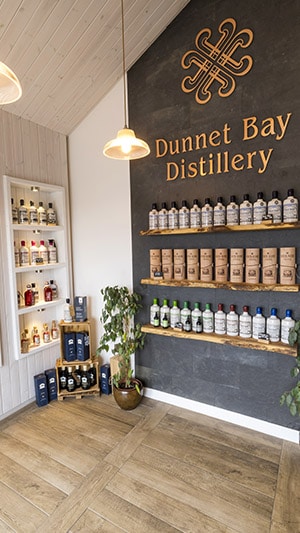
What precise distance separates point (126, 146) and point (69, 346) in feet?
6.29

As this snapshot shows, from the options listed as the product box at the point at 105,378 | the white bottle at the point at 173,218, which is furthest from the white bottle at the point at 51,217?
the product box at the point at 105,378

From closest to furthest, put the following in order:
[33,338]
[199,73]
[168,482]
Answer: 1. [168,482]
2. [199,73]
3. [33,338]

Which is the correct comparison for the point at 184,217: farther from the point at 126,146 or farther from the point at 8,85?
the point at 8,85

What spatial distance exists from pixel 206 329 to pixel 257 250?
0.72 metres

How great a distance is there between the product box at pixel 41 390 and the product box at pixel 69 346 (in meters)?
0.27

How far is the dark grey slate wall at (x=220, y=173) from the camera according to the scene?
191 centimetres

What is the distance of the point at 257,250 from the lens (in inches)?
78.5

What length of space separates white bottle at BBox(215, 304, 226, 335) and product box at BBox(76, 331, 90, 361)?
1.26 m

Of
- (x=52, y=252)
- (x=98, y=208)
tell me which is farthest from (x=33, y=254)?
(x=98, y=208)

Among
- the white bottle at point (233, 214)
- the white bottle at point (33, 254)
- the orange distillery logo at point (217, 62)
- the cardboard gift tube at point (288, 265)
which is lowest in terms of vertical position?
the cardboard gift tube at point (288, 265)

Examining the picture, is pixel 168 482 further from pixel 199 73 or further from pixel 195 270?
pixel 199 73

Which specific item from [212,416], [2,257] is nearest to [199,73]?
[2,257]

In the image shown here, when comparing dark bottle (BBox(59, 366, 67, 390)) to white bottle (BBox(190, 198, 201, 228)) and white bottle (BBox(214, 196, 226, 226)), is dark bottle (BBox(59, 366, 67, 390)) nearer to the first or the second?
white bottle (BBox(190, 198, 201, 228))

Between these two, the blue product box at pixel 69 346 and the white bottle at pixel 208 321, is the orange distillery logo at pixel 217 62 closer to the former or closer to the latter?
the white bottle at pixel 208 321
